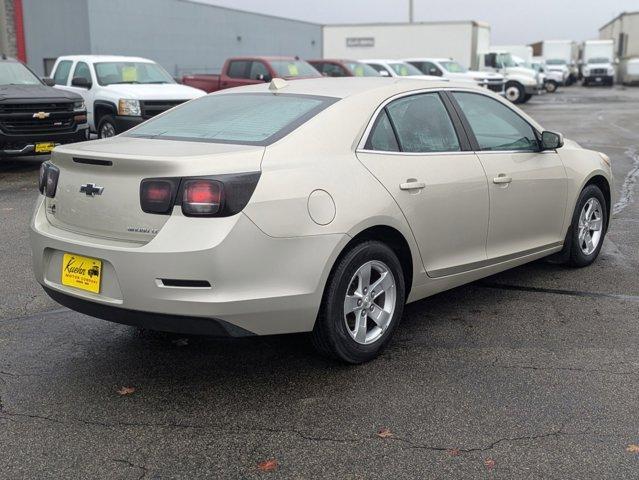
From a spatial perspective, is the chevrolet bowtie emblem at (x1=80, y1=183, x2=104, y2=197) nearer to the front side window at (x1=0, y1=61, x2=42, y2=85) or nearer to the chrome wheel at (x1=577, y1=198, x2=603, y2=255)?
the chrome wheel at (x1=577, y1=198, x2=603, y2=255)

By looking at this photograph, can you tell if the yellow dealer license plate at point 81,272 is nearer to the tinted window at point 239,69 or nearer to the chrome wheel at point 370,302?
the chrome wheel at point 370,302

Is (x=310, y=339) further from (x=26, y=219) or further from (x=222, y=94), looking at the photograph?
(x=26, y=219)

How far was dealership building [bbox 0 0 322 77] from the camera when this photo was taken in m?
27.1

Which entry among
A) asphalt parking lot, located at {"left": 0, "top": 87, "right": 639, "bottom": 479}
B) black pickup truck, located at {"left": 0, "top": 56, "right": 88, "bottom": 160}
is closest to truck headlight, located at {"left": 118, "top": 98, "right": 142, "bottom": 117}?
black pickup truck, located at {"left": 0, "top": 56, "right": 88, "bottom": 160}

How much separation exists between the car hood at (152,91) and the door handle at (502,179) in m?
8.41

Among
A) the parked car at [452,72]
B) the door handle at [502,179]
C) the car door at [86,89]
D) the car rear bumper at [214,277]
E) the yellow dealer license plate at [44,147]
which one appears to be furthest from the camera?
the parked car at [452,72]

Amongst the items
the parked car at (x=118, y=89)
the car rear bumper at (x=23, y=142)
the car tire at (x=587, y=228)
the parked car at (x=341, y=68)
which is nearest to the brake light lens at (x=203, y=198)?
the car tire at (x=587, y=228)

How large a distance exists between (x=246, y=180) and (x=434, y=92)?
1816mm

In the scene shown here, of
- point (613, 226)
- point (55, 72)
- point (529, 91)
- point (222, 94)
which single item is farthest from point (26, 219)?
point (529, 91)

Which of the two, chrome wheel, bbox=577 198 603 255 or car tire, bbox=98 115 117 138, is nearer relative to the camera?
chrome wheel, bbox=577 198 603 255

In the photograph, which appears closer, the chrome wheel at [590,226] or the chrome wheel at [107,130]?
the chrome wheel at [590,226]

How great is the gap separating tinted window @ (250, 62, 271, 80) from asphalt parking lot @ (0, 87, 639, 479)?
1395cm

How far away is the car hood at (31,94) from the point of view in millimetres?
11375

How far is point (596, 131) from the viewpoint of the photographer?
19312mm
